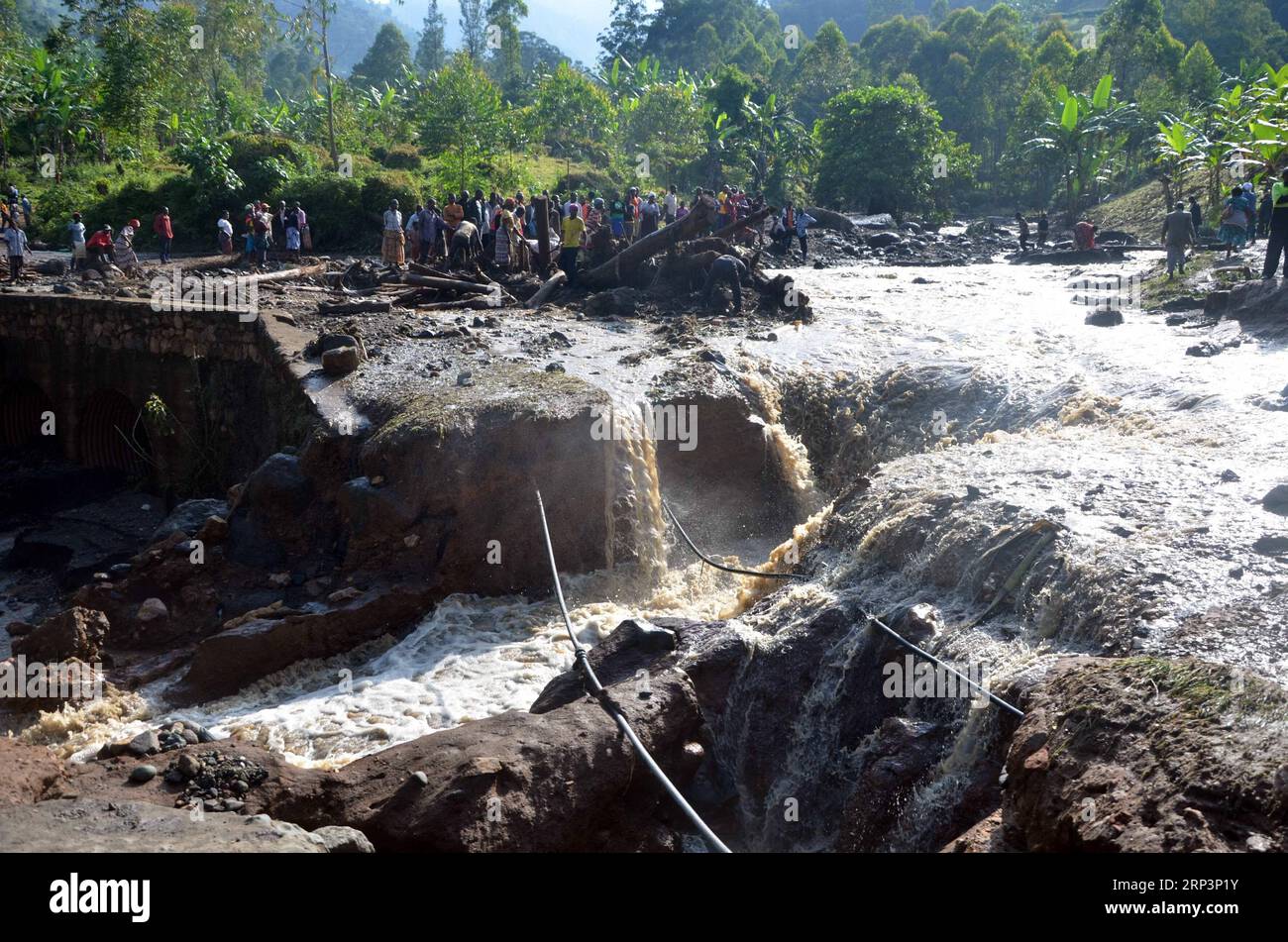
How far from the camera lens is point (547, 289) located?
18.2 metres

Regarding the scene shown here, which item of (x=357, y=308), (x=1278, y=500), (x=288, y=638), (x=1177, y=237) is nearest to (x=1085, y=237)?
(x=1177, y=237)

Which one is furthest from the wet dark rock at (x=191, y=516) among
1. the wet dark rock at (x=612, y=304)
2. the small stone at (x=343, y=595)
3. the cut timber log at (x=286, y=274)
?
the wet dark rock at (x=612, y=304)

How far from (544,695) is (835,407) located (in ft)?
23.3

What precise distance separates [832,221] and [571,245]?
16.4 metres

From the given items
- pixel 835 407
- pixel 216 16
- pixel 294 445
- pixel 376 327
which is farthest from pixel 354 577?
pixel 216 16

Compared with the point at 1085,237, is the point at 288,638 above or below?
below

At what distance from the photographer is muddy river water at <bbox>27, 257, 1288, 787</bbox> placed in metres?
7.04

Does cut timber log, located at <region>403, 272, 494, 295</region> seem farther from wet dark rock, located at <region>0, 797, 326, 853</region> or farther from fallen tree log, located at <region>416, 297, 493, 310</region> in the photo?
wet dark rock, located at <region>0, 797, 326, 853</region>

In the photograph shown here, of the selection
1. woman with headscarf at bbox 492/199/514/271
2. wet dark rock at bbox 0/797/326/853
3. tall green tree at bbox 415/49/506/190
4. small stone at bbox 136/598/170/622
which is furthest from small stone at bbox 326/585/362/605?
tall green tree at bbox 415/49/506/190

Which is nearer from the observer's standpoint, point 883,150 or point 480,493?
point 480,493

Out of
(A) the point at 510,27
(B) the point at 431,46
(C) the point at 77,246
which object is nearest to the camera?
(C) the point at 77,246

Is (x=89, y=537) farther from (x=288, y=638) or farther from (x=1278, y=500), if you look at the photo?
(x=1278, y=500)

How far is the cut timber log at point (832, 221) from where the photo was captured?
32.4m

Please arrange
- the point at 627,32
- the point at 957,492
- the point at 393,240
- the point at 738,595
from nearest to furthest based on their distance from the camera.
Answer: the point at 957,492 < the point at 738,595 < the point at 393,240 < the point at 627,32
